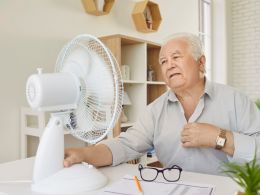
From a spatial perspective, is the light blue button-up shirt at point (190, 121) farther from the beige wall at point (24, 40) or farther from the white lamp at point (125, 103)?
the white lamp at point (125, 103)

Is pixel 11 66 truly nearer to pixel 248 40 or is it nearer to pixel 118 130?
pixel 118 130

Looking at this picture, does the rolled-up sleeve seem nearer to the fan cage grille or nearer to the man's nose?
the man's nose

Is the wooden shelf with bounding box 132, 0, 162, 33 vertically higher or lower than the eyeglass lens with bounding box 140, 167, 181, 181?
higher

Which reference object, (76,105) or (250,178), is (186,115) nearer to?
(76,105)

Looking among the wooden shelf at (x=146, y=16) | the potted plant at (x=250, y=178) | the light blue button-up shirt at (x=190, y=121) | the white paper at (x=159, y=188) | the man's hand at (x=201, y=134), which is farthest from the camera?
the wooden shelf at (x=146, y=16)

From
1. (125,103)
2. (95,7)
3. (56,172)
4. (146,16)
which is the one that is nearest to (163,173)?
(56,172)

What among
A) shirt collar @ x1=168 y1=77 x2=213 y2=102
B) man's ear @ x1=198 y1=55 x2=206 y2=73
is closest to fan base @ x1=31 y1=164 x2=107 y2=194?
shirt collar @ x1=168 y1=77 x2=213 y2=102

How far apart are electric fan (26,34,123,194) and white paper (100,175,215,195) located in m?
0.06

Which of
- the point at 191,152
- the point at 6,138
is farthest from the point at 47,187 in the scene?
the point at 6,138

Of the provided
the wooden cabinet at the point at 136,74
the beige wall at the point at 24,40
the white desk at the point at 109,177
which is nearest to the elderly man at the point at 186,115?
the white desk at the point at 109,177

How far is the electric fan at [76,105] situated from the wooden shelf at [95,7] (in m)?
1.54

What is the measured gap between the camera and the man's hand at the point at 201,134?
45.4 inches

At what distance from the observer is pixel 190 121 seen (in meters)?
1.39

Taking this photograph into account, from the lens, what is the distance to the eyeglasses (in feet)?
3.28
